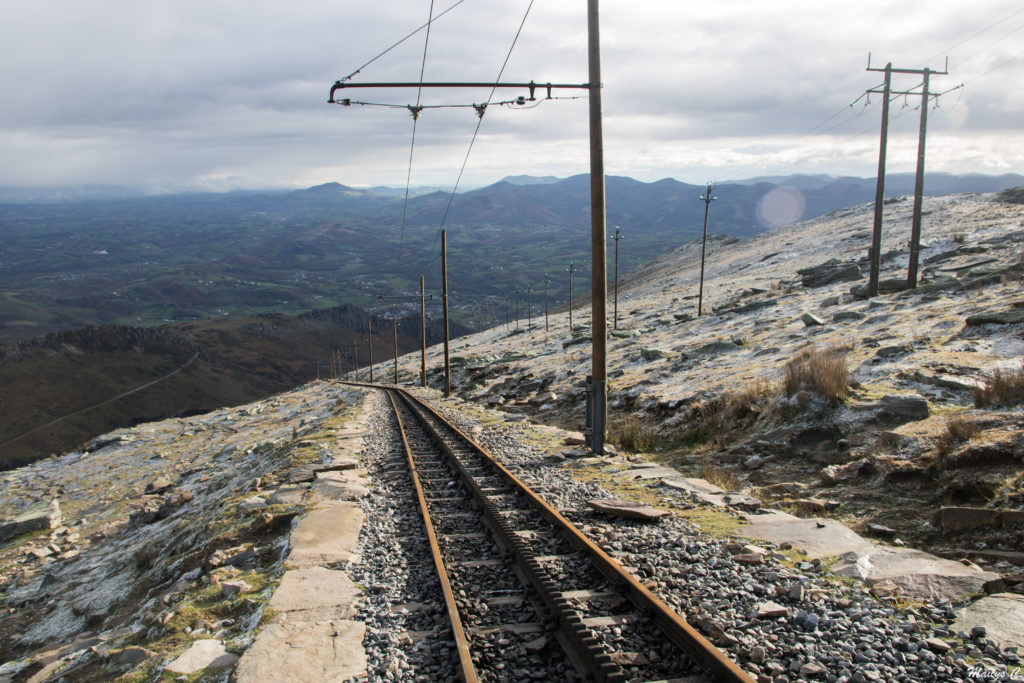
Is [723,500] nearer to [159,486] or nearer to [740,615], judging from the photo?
[740,615]

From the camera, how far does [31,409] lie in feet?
332

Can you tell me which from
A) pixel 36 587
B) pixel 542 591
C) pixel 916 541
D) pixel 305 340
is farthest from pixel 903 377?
pixel 305 340

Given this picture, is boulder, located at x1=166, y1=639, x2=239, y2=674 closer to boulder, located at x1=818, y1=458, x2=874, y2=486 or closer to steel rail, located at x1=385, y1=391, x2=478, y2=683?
steel rail, located at x1=385, y1=391, x2=478, y2=683

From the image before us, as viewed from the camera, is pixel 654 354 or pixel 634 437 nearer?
pixel 634 437

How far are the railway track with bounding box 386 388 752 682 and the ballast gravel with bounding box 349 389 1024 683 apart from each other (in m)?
0.24

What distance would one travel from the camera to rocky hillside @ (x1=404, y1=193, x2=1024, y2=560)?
805cm

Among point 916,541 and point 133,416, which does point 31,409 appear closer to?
point 133,416

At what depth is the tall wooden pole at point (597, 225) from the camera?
12.7m

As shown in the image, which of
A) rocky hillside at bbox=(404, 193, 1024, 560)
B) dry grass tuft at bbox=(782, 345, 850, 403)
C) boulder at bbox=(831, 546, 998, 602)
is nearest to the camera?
boulder at bbox=(831, 546, 998, 602)

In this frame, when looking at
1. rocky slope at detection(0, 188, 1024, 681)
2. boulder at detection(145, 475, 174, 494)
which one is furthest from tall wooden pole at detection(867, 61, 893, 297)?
boulder at detection(145, 475, 174, 494)

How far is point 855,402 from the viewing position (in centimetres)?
1214

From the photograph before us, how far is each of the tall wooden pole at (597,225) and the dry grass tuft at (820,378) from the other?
182 inches

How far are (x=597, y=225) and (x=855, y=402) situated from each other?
668 cm

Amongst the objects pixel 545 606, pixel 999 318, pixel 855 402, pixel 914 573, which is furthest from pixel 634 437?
pixel 999 318
